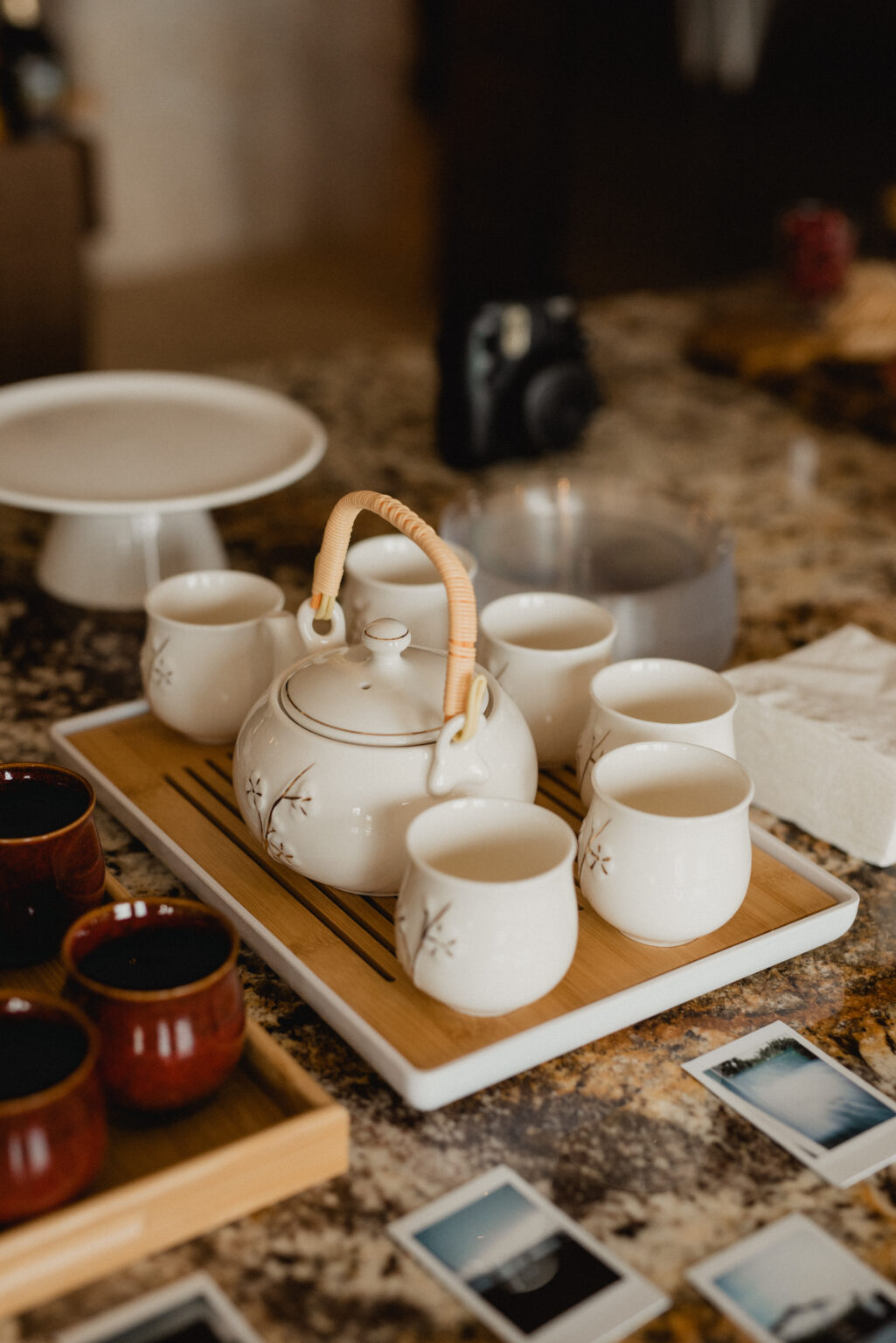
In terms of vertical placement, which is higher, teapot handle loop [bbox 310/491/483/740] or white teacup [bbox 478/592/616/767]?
teapot handle loop [bbox 310/491/483/740]

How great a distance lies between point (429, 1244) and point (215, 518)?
1.05 meters

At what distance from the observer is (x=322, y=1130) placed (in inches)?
26.4

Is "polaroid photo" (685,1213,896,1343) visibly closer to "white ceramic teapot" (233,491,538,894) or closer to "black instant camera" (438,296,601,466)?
"white ceramic teapot" (233,491,538,894)

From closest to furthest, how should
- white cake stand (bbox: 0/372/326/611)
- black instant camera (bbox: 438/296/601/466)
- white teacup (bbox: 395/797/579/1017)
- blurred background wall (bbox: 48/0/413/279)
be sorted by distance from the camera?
1. white teacup (bbox: 395/797/579/1017)
2. white cake stand (bbox: 0/372/326/611)
3. black instant camera (bbox: 438/296/601/466)
4. blurred background wall (bbox: 48/0/413/279)

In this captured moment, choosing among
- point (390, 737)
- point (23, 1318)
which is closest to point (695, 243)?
point (390, 737)

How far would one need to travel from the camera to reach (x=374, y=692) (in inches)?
32.0

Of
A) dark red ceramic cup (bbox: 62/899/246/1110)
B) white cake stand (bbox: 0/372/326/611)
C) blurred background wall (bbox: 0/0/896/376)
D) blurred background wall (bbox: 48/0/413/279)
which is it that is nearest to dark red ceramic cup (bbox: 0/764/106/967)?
dark red ceramic cup (bbox: 62/899/246/1110)

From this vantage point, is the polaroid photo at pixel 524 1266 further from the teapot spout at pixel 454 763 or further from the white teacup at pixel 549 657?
the white teacup at pixel 549 657

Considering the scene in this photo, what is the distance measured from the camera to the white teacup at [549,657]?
0.97 metres

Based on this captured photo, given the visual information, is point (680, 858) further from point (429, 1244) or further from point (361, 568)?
point (361, 568)

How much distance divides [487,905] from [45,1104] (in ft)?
0.76

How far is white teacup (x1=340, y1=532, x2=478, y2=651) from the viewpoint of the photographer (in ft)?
3.39

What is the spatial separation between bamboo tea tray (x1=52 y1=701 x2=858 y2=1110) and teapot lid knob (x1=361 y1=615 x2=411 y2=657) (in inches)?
6.4

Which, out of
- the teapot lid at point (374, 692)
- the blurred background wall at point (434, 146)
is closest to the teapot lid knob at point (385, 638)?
the teapot lid at point (374, 692)
